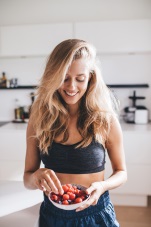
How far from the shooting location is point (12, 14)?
116 inches

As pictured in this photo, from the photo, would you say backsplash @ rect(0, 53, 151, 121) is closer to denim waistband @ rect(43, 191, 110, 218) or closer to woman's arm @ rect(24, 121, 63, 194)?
woman's arm @ rect(24, 121, 63, 194)

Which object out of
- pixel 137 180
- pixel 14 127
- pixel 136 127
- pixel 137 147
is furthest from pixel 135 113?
pixel 14 127

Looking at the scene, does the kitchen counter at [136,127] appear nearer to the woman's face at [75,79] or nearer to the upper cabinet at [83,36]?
the upper cabinet at [83,36]

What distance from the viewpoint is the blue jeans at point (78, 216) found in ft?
3.25

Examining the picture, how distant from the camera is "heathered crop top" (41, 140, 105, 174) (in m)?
1.04

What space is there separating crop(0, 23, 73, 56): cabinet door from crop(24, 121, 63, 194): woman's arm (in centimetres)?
169

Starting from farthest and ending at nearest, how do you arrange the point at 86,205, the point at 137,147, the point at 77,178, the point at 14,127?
the point at 14,127
the point at 137,147
the point at 77,178
the point at 86,205

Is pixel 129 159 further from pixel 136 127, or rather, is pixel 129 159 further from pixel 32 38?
pixel 32 38

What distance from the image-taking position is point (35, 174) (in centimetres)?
95

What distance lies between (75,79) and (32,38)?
Answer: 6.05 ft

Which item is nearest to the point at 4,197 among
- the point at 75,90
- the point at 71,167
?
the point at 71,167

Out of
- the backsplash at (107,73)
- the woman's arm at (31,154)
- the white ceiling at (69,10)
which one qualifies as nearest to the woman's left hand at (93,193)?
the woman's arm at (31,154)

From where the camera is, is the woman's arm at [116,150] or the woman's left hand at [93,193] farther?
the woman's arm at [116,150]

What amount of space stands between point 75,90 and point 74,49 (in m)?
0.17
